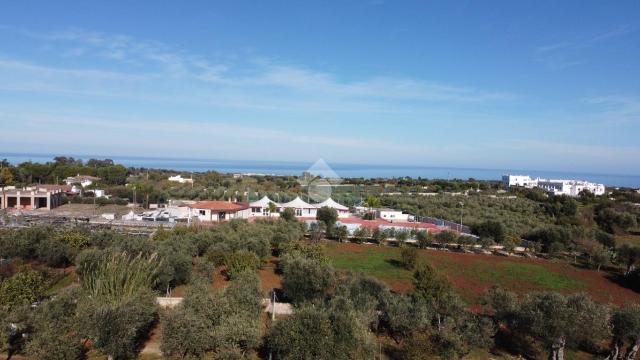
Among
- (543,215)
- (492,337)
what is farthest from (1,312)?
(543,215)

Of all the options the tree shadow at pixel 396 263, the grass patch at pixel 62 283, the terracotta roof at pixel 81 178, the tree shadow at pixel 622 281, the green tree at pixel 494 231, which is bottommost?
the tree shadow at pixel 622 281

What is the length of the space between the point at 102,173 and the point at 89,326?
62788mm

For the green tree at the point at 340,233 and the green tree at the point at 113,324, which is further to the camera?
the green tree at the point at 340,233

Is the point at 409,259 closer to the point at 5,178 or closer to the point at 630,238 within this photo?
the point at 630,238

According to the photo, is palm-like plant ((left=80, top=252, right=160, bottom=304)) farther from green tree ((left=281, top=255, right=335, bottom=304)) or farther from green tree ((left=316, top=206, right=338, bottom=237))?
green tree ((left=316, top=206, right=338, bottom=237))

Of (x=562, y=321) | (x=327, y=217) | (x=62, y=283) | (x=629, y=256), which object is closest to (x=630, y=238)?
(x=629, y=256)

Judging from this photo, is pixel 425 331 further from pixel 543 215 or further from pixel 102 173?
Answer: pixel 102 173

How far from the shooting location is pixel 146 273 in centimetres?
1509

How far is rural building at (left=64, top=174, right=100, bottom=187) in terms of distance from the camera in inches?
2291

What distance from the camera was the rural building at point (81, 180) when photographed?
58.2 meters

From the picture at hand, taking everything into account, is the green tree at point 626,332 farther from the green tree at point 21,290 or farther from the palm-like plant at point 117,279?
the green tree at point 21,290

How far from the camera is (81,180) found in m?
60.3

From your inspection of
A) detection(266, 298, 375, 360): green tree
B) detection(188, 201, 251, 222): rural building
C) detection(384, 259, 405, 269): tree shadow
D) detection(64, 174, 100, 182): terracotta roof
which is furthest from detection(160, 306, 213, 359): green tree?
detection(64, 174, 100, 182): terracotta roof

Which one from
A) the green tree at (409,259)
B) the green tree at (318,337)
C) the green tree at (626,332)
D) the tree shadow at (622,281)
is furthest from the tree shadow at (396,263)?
the green tree at (318,337)
